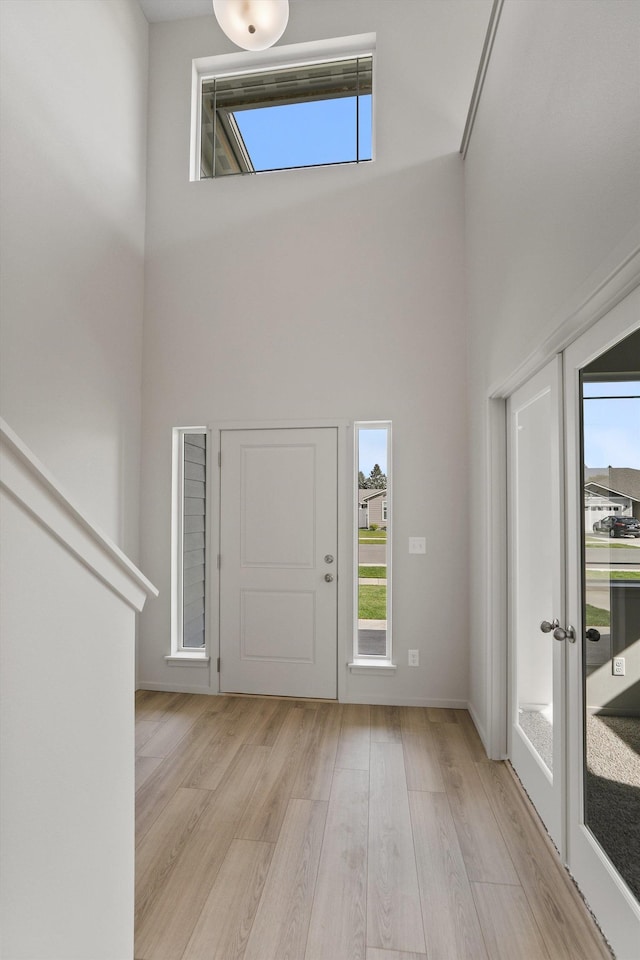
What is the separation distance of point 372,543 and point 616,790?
2.30 m

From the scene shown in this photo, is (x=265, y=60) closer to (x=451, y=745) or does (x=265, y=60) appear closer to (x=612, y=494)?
(x=612, y=494)

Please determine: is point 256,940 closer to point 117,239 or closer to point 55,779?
point 55,779

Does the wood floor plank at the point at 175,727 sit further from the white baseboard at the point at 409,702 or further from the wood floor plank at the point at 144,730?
the white baseboard at the point at 409,702

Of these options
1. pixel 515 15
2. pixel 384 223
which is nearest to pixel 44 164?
pixel 384 223

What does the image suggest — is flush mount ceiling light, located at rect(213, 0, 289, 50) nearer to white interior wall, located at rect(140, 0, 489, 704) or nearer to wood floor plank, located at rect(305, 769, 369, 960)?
white interior wall, located at rect(140, 0, 489, 704)

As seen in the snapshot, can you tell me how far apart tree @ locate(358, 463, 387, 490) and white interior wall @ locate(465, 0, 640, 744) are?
0.65 meters

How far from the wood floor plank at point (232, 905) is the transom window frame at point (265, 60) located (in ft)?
13.9

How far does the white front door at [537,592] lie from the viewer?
203 cm

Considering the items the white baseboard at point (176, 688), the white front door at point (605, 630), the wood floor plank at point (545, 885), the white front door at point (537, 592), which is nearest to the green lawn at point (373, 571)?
the white front door at point (537, 592)

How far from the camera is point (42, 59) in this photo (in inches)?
115

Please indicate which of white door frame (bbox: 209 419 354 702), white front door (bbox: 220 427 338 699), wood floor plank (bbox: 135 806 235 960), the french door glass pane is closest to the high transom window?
white door frame (bbox: 209 419 354 702)

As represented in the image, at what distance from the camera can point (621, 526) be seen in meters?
1.58

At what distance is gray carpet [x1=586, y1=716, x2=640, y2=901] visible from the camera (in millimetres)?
1457

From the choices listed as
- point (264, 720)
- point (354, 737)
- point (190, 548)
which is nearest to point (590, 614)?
point (354, 737)
